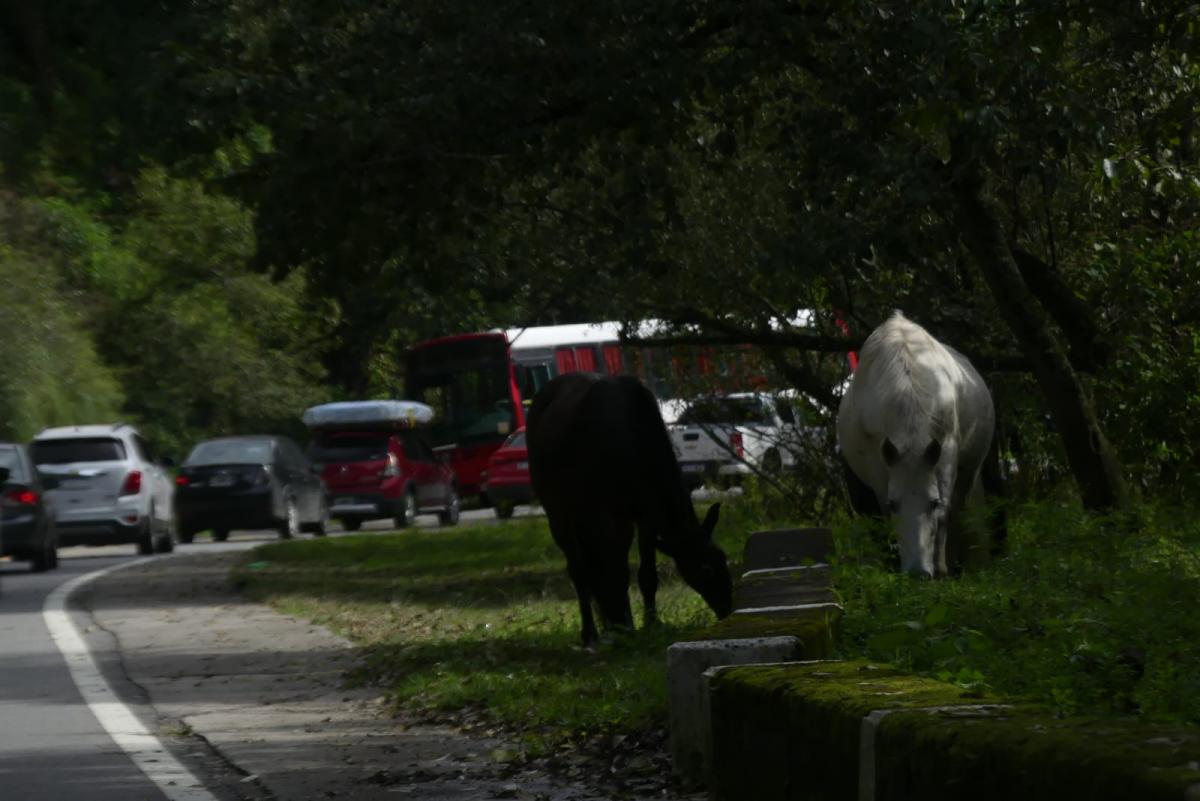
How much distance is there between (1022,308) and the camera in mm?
16594

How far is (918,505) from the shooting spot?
43.2 feet

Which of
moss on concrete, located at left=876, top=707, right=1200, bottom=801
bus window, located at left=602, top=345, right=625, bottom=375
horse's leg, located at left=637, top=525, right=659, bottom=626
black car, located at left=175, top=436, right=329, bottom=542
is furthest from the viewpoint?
bus window, located at left=602, top=345, right=625, bottom=375

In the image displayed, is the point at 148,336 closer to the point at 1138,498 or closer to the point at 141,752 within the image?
the point at 1138,498

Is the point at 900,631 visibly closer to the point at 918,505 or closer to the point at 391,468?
the point at 918,505

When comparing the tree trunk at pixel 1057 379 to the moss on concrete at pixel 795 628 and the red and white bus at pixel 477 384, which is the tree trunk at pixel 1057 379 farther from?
the red and white bus at pixel 477 384

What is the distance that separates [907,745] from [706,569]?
8558mm

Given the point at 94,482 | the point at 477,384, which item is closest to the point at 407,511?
the point at 477,384

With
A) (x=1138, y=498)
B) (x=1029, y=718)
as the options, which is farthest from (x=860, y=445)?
(x=1029, y=718)

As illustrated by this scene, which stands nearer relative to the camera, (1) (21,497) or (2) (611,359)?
(1) (21,497)

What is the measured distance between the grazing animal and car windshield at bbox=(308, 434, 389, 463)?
27.5 m

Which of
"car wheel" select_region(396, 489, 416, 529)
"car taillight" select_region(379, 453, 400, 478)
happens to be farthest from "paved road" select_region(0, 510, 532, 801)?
"car wheel" select_region(396, 489, 416, 529)

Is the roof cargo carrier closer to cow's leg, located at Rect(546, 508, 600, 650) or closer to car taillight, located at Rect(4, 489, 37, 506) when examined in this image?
car taillight, located at Rect(4, 489, 37, 506)

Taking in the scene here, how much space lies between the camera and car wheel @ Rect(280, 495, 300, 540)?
117ft

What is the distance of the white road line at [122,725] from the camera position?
9531mm
